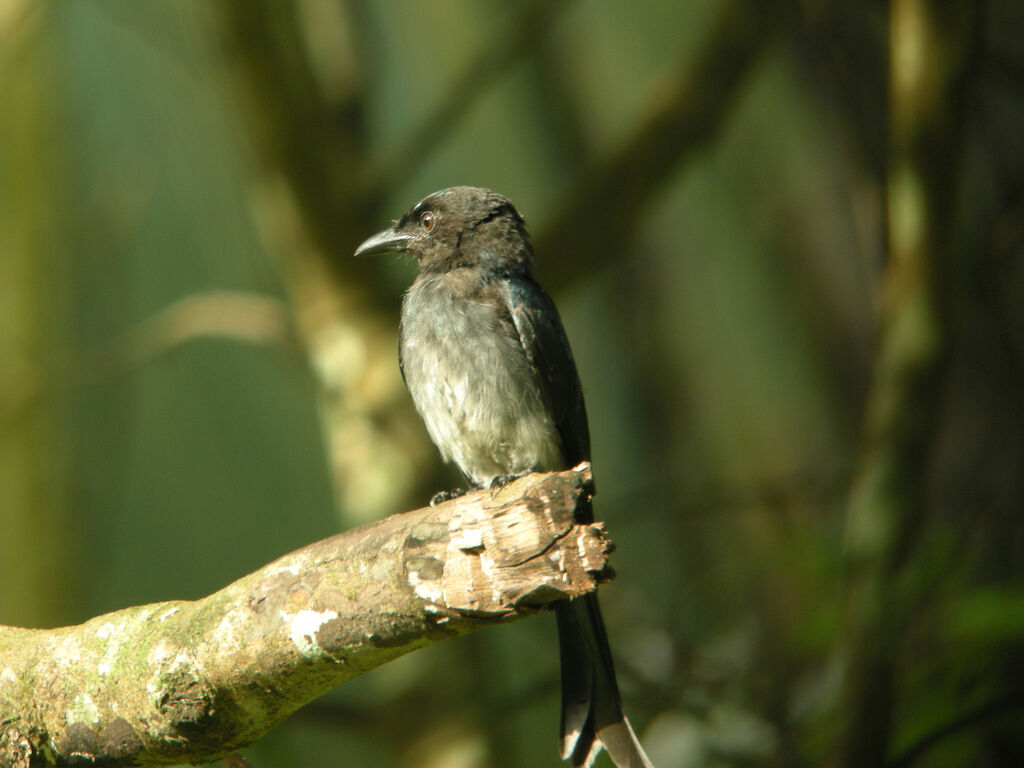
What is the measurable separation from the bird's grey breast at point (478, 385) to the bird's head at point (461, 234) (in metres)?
0.26

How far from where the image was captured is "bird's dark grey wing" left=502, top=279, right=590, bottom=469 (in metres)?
2.90

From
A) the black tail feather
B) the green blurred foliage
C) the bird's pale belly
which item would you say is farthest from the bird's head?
the black tail feather

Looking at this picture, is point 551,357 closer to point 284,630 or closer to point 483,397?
point 483,397

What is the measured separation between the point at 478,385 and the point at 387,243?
0.89 metres

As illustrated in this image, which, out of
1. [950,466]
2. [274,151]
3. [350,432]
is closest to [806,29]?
[950,466]

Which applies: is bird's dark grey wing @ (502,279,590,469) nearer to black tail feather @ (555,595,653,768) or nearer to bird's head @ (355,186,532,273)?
bird's head @ (355,186,532,273)

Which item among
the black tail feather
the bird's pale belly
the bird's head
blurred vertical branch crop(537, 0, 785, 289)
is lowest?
the black tail feather

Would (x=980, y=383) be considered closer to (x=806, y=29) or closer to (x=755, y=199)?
(x=806, y=29)

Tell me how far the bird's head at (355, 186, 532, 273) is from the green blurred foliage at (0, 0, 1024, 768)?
1.71 ft

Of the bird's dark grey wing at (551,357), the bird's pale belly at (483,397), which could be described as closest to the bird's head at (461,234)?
the bird's dark grey wing at (551,357)

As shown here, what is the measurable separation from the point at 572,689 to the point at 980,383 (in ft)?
8.98

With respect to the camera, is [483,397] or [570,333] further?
[570,333]

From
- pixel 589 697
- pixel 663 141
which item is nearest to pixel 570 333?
pixel 663 141

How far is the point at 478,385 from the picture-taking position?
2.85 metres
